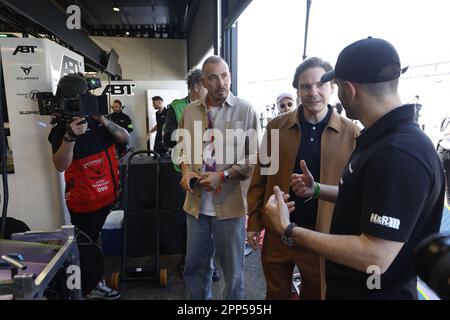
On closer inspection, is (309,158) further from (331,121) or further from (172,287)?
(172,287)

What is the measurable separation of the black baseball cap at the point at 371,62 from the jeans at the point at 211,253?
1007 millimetres

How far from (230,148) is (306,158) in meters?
0.43

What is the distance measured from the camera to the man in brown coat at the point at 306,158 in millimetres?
1381

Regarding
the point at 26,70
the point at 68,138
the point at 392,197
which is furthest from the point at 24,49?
the point at 392,197

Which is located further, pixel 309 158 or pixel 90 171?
pixel 90 171

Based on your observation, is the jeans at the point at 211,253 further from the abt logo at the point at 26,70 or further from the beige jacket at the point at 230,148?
the abt logo at the point at 26,70

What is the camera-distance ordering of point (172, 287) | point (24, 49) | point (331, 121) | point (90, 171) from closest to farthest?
point (331, 121)
point (90, 171)
point (24, 49)
point (172, 287)

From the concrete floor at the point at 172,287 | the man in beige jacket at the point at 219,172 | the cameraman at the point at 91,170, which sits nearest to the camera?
the man in beige jacket at the point at 219,172

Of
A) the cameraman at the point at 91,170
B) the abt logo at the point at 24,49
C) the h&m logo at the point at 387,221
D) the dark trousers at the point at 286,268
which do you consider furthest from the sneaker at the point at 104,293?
the h&m logo at the point at 387,221

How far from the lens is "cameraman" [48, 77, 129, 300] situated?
192 centimetres

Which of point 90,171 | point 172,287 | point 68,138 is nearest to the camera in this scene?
point 68,138

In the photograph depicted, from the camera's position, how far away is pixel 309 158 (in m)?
1.43

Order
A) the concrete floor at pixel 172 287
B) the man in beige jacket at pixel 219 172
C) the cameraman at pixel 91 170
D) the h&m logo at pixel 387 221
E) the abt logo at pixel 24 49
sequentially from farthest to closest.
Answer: the concrete floor at pixel 172 287, the abt logo at pixel 24 49, the cameraman at pixel 91 170, the man in beige jacket at pixel 219 172, the h&m logo at pixel 387 221

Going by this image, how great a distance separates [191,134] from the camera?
69.7 inches
